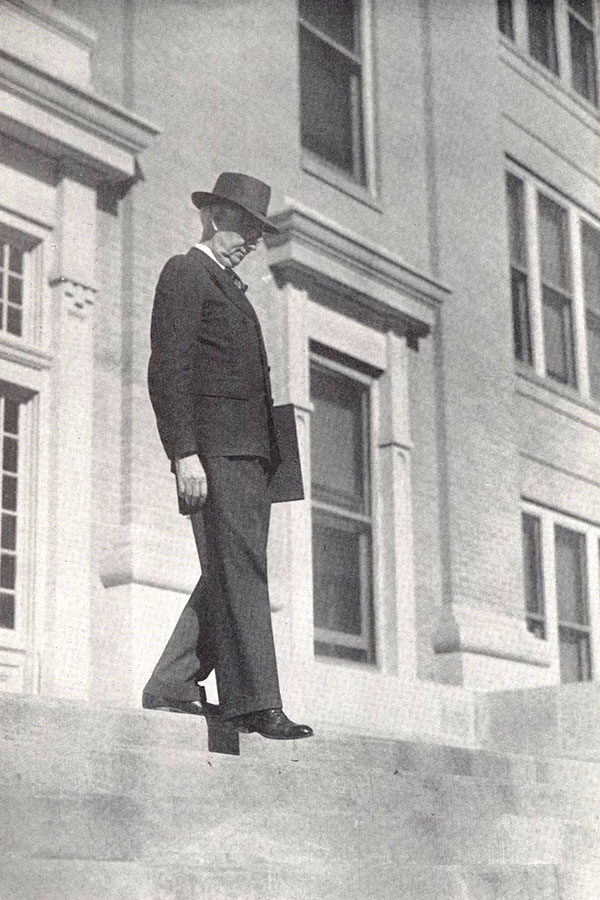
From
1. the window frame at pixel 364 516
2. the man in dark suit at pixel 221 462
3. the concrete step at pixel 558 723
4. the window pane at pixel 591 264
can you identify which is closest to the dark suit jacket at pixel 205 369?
the man in dark suit at pixel 221 462

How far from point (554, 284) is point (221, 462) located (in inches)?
425

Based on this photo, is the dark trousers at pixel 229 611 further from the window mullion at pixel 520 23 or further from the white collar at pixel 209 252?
the window mullion at pixel 520 23

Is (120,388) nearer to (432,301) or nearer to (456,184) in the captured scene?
(432,301)

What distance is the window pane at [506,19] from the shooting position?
16.3 meters

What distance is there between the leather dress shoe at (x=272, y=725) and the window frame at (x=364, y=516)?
6.22m

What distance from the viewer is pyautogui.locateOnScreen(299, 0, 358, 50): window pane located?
44.0 feet

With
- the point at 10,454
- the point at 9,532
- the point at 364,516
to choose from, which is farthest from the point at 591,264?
the point at 9,532

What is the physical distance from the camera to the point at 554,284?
1622 cm

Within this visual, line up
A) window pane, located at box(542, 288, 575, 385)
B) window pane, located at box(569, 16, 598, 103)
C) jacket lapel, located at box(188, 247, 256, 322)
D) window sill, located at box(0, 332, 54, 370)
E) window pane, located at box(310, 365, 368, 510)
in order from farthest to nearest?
1. window pane, located at box(569, 16, 598, 103)
2. window pane, located at box(542, 288, 575, 385)
3. window pane, located at box(310, 365, 368, 510)
4. window sill, located at box(0, 332, 54, 370)
5. jacket lapel, located at box(188, 247, 256, 322)

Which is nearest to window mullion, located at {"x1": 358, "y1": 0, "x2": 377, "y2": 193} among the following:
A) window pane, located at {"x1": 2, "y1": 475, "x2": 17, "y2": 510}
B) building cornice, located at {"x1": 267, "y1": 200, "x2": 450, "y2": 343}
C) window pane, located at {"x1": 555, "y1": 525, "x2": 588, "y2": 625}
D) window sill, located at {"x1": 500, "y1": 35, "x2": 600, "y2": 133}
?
building cornice, located at {"x1": 267, "y1": 200, "x2": 450, "y2": 343}

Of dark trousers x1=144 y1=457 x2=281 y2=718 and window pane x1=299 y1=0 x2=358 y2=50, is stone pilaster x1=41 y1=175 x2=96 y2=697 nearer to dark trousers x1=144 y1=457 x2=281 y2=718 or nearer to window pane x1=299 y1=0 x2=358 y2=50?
dark trousers x1=144 y1=457 x2=281 y2=718

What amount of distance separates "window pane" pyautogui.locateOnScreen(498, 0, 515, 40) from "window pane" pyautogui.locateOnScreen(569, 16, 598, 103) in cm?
135

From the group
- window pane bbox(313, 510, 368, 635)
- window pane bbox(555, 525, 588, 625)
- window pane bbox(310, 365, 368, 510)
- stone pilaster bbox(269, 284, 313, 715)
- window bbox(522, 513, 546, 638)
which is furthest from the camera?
window pane bbox(555, 525, 588, 625)

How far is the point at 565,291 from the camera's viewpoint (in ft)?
53.6
